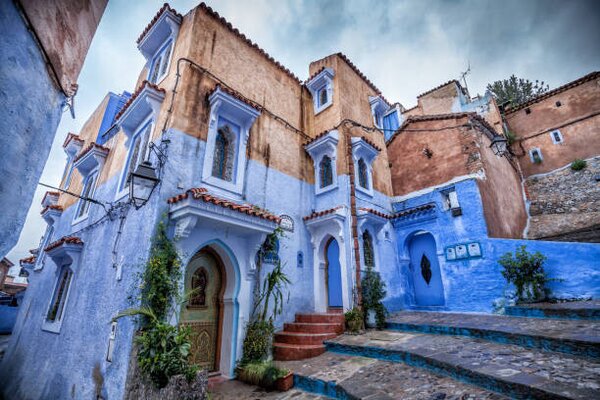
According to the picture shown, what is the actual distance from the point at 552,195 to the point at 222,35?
17326mm

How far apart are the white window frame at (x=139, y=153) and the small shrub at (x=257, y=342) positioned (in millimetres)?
4795

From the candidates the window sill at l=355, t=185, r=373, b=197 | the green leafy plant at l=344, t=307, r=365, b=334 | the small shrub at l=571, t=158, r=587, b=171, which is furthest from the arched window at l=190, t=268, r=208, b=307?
the small shrub at l=571, t=158, r=587, b=171

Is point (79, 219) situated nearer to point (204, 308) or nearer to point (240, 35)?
point (204, 308)

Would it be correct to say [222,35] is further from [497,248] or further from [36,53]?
[497,248]

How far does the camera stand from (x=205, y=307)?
6848 mm

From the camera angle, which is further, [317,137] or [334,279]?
[334,279]

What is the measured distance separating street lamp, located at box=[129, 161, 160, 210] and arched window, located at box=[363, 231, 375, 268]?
695 centimetres

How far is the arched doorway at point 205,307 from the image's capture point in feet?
21.4

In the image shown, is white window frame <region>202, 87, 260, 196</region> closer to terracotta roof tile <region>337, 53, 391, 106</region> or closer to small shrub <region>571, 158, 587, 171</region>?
terracotta roof tile <region>337, 53, 391, 106</region>

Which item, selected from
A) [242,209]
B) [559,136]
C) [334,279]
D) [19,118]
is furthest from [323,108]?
[559,136]

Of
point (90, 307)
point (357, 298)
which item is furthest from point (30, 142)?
point (357, 298)

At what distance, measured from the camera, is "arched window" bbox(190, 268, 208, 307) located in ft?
22.0

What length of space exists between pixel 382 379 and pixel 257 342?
3.08 meters

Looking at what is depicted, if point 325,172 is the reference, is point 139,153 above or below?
below
